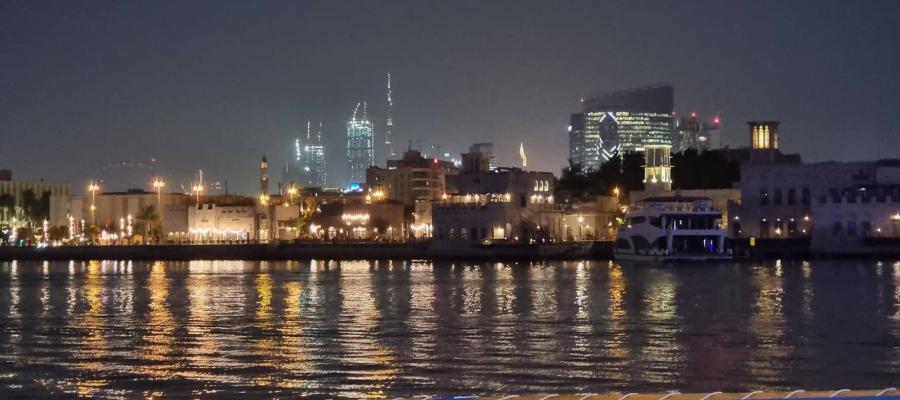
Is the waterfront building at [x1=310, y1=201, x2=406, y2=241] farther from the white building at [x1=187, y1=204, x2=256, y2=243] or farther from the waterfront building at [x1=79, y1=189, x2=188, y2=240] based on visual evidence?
the waterfront building at [x1=79, y1=189, x2=188, y2=240]

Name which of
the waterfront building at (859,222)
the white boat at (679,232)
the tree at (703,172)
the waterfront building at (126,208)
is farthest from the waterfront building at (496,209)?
the waterfront building at (126,208)

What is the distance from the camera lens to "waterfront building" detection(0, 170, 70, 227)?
510 ft

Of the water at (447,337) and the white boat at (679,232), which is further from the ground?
the white boat at (679,232)

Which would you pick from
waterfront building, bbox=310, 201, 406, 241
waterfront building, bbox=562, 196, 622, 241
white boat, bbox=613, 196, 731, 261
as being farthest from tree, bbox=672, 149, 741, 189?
white boat, bbox=613, 196, 731, 261

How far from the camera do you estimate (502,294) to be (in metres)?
53.5

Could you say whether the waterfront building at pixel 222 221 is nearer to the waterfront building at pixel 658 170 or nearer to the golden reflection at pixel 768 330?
the waterfront building at pixel 658 170

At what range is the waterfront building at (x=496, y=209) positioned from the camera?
106 meters

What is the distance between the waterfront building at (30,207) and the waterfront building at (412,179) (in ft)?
127

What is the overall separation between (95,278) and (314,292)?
2531 cm

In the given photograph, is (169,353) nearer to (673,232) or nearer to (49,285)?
(49,285)

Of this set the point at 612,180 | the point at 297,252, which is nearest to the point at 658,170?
the point at 612,180

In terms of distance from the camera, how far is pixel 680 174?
129375mm

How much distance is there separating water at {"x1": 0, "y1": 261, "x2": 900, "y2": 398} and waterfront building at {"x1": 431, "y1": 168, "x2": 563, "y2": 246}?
41200mm

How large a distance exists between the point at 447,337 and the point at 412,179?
414 ft
